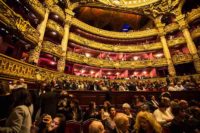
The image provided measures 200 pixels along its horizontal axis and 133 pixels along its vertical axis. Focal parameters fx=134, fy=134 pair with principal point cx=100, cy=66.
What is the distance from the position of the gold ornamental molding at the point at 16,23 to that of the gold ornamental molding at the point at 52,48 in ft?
4.68

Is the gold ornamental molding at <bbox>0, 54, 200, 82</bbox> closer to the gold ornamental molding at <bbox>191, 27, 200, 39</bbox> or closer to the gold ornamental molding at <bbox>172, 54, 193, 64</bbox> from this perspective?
the gold ornamental molding at <bbox>172, 54, 193, 64</bbox>

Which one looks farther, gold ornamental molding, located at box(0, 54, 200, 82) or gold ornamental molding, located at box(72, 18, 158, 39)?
gold ornamental molding, located at box(72, 18, 158, 39)

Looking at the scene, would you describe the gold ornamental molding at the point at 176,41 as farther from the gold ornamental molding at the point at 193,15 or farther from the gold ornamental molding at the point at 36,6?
the gold ornamental molding at the point at 36,6

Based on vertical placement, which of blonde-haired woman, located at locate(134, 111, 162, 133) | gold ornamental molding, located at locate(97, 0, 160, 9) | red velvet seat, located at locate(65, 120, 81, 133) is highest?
gold ornamental molding, located at locate(97, 0, 160, 9)

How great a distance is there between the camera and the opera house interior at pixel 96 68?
7.73ft

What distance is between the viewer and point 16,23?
25.0ft

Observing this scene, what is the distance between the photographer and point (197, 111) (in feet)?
9.74

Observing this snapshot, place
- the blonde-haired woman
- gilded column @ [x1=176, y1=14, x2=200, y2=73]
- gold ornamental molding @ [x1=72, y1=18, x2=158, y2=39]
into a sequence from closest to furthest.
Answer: the blonde-haired woman < gilded column @ [x1=176, y1=14, x2=200, y2=73] < gold ornamental molding @ [x1=72, y1=18, x2=158, y2=39]

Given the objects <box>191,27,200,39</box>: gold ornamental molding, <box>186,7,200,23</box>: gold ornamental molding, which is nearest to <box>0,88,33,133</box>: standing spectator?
<box>191,27,200,39</box>: gold ornamental molding

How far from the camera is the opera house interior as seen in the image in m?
2.36

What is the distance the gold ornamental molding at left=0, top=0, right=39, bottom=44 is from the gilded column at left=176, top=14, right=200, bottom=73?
45.8ft

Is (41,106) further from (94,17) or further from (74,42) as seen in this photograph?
(94,17)

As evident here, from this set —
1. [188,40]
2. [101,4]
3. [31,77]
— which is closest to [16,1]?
[31,77]

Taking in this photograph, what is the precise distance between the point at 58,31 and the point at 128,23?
12541mm
